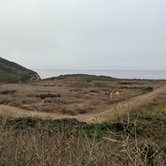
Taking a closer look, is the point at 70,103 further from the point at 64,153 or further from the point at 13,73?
the point at 13,73

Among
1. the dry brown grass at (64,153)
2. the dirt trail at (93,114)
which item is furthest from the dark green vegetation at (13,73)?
the dry brown grass at (64,153)

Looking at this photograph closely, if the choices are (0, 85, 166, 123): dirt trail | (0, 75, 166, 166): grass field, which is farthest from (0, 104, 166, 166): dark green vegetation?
(0, 85, 166, 123): dirt trail

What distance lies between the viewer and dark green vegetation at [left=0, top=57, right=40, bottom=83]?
84.8 meters

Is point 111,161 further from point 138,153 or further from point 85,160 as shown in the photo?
point 138,153

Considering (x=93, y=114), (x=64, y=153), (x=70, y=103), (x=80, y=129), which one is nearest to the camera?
(x=64, y=153)

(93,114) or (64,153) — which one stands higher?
(64,153)

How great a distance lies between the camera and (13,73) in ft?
295

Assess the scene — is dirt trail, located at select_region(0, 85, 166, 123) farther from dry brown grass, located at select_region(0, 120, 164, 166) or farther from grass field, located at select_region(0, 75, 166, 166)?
dry brown grass, located at select_region(0, 120, 164, 166)

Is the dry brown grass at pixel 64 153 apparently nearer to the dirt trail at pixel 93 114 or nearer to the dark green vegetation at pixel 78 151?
the dark green vegetation at pixel 78 151

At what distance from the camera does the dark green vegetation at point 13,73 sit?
8475cm

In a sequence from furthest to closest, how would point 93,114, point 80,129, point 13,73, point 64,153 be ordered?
point 13,73, point 93,114, point 80,129, point 64,153

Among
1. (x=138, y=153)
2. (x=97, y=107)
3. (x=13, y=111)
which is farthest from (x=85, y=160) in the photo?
(x=97, y=107)

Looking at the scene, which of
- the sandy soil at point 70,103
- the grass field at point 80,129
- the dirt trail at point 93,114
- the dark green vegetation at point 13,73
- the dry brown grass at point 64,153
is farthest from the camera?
the dark green vegetation at point 13,73

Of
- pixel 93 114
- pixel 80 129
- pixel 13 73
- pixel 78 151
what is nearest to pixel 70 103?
pixel 93 114
